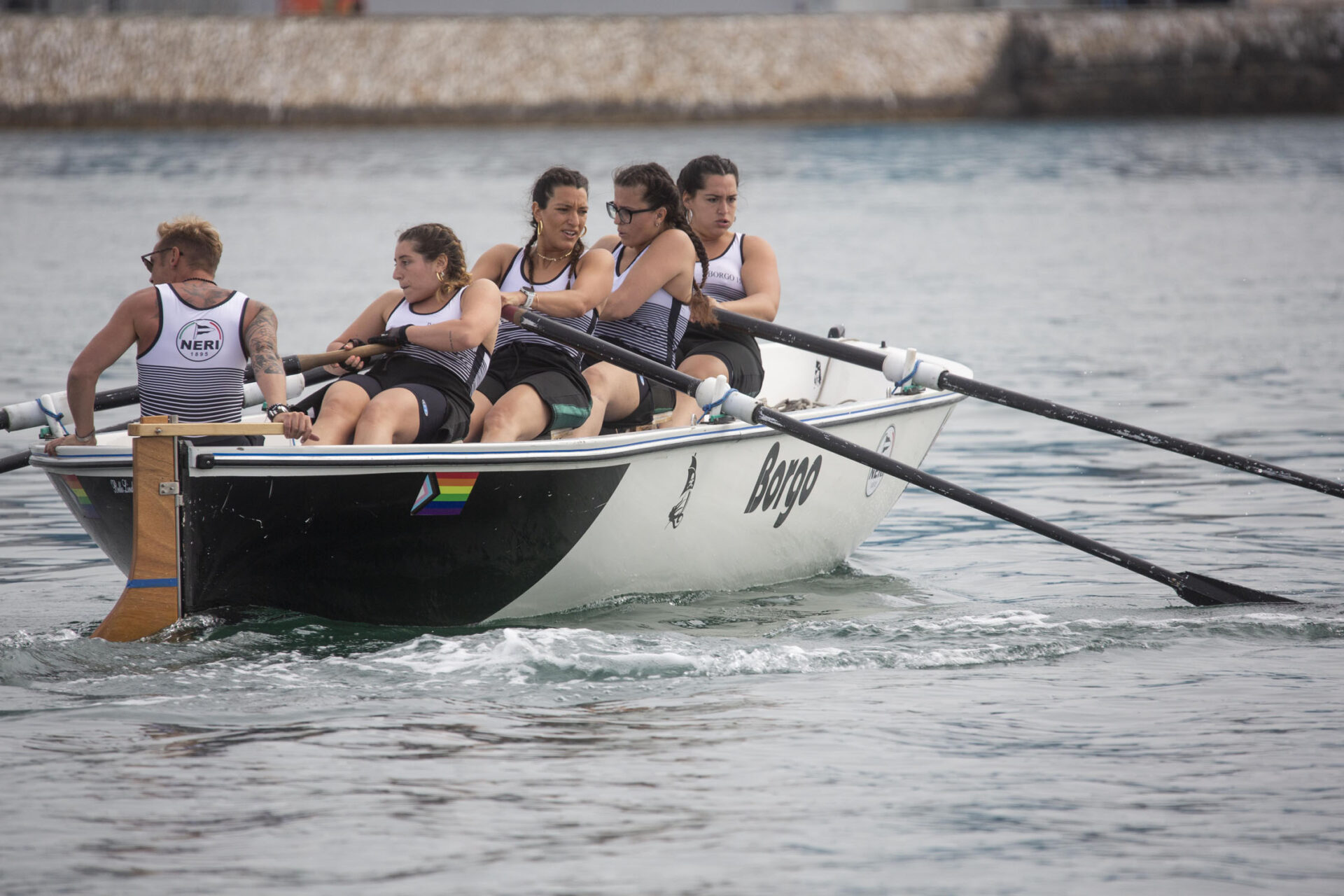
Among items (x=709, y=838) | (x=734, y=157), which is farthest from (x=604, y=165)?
(x=709, y=838)

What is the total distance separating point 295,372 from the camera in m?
6.95

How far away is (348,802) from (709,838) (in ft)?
3.20

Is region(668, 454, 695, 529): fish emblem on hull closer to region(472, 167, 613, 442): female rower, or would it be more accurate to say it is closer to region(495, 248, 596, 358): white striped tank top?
region(472, 167, 613, 442): female rower

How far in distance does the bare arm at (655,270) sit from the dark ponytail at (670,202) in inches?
3.0

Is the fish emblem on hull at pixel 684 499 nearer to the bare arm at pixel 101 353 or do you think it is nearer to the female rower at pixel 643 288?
the female rower at pixel 643 288

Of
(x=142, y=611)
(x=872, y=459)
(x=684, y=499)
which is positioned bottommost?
(x=142, y=611)

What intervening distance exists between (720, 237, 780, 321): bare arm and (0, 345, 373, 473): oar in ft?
5.80

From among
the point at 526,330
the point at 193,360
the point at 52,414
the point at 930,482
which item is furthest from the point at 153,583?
the point at 930,482

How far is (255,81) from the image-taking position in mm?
40906

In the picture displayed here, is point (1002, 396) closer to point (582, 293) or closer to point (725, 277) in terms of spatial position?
point (725, 277)

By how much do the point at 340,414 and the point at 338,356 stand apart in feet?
0.81

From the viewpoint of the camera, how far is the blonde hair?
6.08 meters

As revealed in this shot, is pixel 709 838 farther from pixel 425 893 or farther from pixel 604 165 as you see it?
pixel 604 165

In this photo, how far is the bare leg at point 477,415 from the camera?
6.82m
